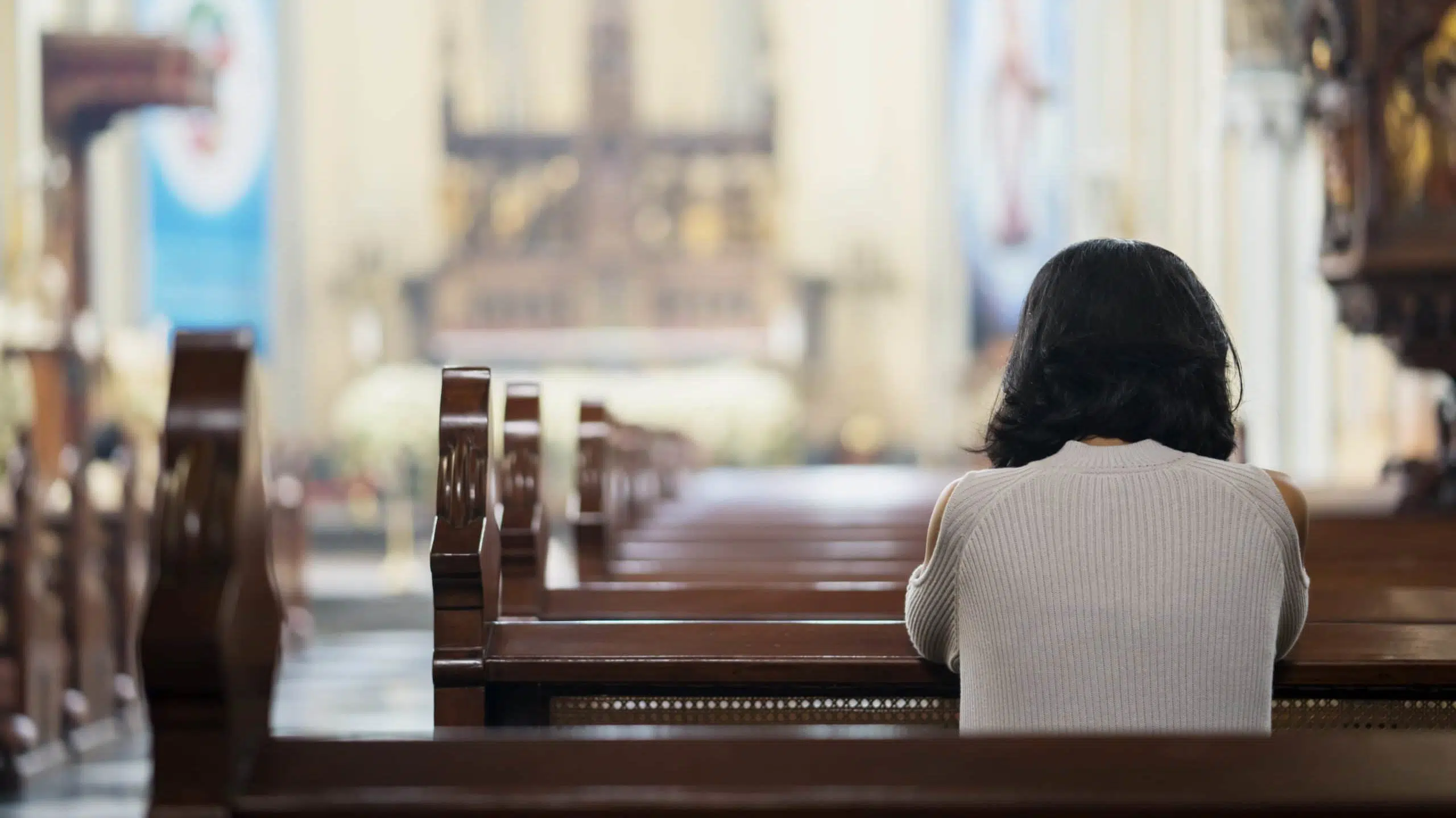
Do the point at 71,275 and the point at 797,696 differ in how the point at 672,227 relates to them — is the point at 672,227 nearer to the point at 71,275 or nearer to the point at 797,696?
the point at 71,275

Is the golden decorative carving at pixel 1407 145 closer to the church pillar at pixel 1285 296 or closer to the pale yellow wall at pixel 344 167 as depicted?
the church pillar at pixel 1285 296

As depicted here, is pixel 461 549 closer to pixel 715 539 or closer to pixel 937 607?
pixel 937 607

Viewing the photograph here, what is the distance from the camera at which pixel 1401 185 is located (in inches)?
185

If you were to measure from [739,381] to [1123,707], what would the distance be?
12284 mm

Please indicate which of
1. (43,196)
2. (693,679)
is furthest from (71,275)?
(693,679)

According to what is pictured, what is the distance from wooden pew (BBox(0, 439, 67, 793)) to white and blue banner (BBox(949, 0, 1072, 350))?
9.88 meters

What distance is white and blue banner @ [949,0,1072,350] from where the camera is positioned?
1431 cm

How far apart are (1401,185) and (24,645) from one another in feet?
14.6

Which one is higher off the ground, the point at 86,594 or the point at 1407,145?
the point at 1407,145

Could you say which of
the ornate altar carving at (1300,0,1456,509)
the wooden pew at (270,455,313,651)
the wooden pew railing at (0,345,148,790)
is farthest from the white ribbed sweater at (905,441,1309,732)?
the wooden pew at (270,455,313,651)

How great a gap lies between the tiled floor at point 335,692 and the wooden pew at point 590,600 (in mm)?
357

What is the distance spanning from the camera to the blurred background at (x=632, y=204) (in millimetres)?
13789

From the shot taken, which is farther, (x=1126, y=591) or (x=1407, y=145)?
(x=1407, y=145)

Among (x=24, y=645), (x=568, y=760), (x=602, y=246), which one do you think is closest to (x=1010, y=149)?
(x=602, y=246)
